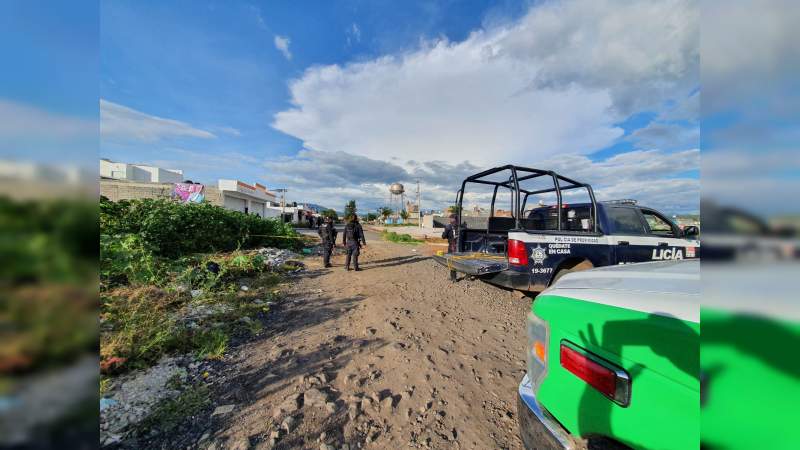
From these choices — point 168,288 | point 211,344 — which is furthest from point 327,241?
point 211,344

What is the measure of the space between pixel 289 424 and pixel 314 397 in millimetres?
300

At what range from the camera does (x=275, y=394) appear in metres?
2.34

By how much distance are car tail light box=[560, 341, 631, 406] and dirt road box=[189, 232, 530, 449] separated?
1.09m

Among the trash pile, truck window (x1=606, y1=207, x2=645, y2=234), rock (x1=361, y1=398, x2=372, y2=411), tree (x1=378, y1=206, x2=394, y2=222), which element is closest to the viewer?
rock (x1=361, y1=398, x2=372, y2=411)

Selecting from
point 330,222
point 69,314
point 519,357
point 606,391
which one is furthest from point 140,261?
point 606,391

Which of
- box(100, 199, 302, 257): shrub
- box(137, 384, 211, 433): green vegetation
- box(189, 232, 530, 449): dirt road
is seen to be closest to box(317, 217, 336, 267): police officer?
box(100, 199, 302, 257): shrub

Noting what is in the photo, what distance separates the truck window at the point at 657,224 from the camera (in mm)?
4922

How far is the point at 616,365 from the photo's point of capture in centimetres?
108

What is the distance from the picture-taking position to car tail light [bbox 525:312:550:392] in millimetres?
1463

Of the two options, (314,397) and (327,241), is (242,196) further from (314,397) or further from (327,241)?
(314,397)

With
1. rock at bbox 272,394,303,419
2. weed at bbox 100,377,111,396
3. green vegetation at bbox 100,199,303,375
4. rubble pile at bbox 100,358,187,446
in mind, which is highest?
green vegetation at bbox 100,199,303,375

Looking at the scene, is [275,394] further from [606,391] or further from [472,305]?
[472,305]

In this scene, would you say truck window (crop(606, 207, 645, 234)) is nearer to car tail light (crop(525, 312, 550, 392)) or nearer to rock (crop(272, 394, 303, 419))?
car tail light (crop(525, 312, 550, 392))

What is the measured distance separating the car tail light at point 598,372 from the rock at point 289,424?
179 cm
